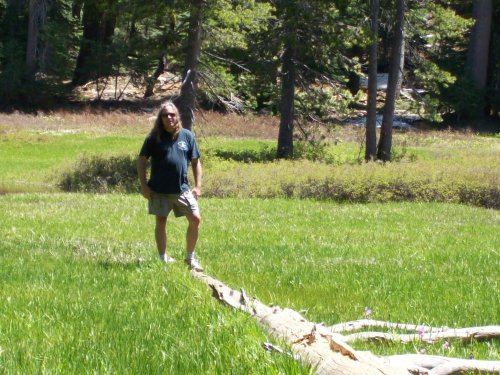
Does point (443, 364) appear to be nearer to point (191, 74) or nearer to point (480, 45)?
point (191, 74)

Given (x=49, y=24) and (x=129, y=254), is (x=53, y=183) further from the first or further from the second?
(x=49, y=24)

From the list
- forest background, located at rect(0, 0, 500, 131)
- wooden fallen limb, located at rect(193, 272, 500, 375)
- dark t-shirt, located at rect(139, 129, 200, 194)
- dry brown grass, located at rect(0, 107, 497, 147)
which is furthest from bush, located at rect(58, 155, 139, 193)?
wooden fallen limb, located at rect(193, 272, 500, 375)

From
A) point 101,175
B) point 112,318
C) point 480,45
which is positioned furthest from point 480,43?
point 112,318

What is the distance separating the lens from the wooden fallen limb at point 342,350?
4773 millimetres

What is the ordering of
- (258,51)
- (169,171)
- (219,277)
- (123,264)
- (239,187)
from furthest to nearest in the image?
(258,51)
(239,187)
(169,171)
(123,264)
(219,277)

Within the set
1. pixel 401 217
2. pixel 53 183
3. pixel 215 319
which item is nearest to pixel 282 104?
pixel 53 183

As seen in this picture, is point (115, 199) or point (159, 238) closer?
point (159, 238)

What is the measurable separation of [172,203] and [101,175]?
66.1 ft

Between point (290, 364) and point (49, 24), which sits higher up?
point (49, 24)

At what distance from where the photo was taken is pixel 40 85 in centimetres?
5347

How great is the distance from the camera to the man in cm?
1054

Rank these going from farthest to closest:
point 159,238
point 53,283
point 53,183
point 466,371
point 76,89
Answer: point 76,89 < point 53,183 < point 159,238 < point 53,283 < point 466,371

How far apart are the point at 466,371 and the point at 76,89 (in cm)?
5543

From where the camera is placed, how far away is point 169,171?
10602 millimetres
